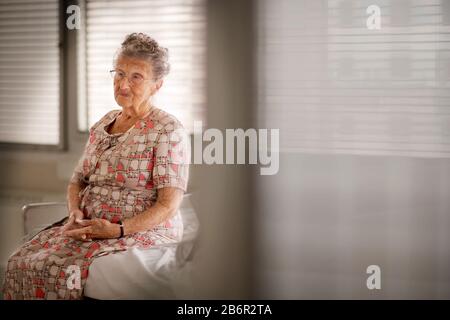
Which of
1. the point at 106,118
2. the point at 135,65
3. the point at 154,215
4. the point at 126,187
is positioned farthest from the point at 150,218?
the point at 135,65

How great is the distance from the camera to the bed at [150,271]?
82.2 inches

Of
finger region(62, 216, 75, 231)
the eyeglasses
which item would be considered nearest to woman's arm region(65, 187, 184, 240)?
finger region(62, 216, 75, 231)

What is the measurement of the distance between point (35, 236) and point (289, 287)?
898 millimetres

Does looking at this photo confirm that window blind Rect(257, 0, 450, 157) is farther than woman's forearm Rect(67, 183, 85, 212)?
No

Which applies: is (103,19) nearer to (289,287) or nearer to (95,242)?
(95,242)

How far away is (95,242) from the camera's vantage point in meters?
2.11

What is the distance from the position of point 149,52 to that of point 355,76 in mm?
684

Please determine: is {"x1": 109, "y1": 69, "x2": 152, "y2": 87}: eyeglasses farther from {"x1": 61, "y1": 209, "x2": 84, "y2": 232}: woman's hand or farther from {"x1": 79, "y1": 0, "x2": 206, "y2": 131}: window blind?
{"x1": 61, "y1": 209, "x2": 84, "y2": 232}: woman's hand

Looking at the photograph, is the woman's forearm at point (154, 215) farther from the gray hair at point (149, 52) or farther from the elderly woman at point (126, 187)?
the gray hair at point (149, 52)

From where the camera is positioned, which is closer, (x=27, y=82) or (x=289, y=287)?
(x=289, y=287)

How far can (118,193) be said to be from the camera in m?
2.10

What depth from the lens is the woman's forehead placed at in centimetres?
210

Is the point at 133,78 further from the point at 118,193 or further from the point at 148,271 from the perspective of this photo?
the point at 148,271
